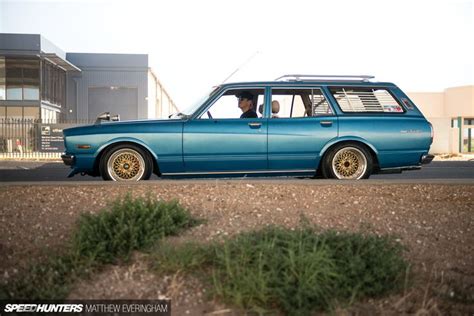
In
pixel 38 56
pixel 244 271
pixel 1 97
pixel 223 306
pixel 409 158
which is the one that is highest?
pixel 38 56

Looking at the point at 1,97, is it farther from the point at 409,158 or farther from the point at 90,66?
the point at 409,158

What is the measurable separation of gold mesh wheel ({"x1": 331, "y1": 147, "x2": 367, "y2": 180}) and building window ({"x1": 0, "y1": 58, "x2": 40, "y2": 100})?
32565 millimetres

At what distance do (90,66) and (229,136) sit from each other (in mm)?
38164

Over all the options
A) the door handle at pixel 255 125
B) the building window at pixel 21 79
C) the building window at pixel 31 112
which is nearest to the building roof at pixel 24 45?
the building window at pixel 21 79

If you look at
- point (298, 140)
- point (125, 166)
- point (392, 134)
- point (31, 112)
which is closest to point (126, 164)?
point (125, 166)

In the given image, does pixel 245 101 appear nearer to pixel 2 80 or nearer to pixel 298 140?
pixel 298 140

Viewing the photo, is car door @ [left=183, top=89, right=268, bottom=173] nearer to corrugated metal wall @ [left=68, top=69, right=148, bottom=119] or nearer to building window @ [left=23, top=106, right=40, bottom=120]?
building window @ [left=23, top=106, right=40, bottom=120]

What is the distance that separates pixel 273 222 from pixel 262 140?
308 centimetres

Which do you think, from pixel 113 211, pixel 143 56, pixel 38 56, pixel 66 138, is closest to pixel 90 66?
pixel 143 56

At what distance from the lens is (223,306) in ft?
12.4

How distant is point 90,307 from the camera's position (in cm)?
386

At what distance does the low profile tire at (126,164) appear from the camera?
806cm

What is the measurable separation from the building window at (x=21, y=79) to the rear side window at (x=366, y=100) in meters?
32.2

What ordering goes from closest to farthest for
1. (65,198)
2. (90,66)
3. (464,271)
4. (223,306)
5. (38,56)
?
1. (223,306)
2. (464,271)
3. (65,198)
4. (38,56)
5. (90,66)
